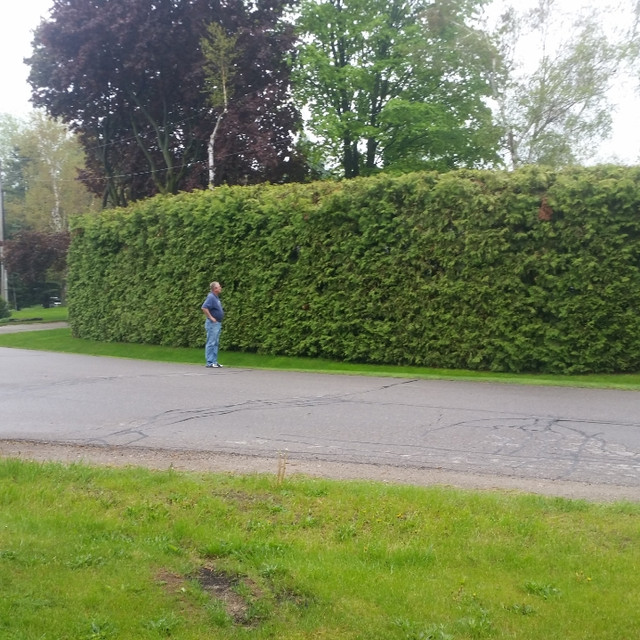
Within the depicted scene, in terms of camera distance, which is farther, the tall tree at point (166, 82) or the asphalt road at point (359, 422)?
the tall tree at point (166, 82)

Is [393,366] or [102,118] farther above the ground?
[102,118]

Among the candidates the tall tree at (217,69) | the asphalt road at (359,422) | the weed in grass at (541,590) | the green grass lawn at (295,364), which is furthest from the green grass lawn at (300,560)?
the tall tree at (217,69)

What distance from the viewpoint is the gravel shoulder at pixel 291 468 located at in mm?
6699

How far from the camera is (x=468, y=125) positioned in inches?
1211

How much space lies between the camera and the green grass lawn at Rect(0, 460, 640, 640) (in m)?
4.09

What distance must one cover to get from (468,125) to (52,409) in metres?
24.0

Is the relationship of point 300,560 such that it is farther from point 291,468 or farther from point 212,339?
point 212,339

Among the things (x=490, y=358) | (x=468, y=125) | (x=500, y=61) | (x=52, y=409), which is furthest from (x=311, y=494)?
(x=468, y=125)

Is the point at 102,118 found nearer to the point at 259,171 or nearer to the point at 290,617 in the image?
the point at 259,171

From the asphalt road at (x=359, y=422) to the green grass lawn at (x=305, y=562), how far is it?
144 cm

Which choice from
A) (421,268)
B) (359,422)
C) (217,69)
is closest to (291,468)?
(359,422)

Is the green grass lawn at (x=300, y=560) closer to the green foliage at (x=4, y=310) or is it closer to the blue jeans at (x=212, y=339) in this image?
the blue jeans at (x=212, y=339)

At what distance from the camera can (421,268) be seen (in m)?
17.1

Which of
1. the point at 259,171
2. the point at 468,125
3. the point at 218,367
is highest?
the point at 468,125
